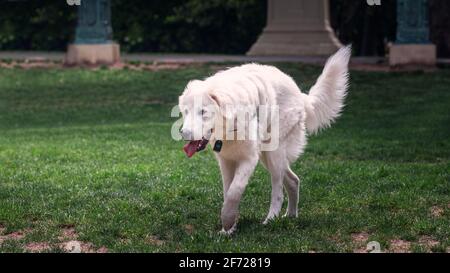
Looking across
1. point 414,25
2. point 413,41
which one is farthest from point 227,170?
point 414,25

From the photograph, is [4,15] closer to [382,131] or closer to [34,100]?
[34,100]

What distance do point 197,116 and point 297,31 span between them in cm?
2170

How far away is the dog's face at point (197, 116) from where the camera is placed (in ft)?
23.3

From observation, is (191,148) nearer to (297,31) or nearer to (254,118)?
(254,118)

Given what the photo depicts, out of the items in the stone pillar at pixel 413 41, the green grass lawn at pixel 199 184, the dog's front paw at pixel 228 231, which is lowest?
the green grass lawn at pixel 199 184

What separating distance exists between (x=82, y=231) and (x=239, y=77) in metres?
1.86

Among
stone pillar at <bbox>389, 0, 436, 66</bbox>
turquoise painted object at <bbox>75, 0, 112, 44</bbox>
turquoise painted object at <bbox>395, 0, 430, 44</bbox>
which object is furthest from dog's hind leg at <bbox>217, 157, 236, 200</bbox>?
turquoise painted object at <bbox>75, 0, 112, 44</bbox>

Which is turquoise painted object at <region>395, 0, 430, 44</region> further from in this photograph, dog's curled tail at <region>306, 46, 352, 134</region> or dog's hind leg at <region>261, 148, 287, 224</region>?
dog's hind leg at <region>261, 148, 287, 224</region>

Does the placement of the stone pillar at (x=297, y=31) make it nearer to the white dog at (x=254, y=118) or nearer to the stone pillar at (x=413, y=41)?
the stone pillar at (x=413, y=41)

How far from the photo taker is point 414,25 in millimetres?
24250

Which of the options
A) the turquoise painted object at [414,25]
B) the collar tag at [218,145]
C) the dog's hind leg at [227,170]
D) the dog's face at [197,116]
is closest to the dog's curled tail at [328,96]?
the dog's hind leg at [227,170]
